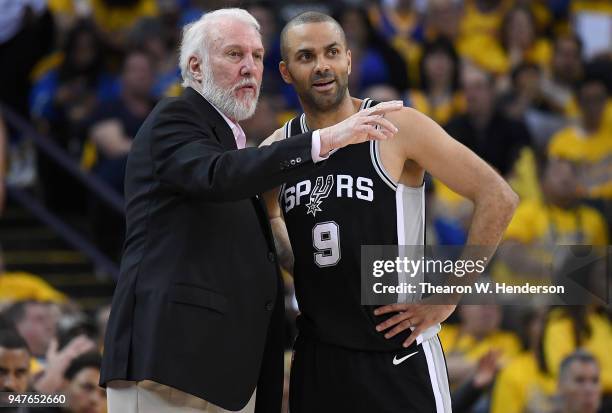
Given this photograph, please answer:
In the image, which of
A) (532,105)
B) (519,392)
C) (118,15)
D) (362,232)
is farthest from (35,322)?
(532,105)

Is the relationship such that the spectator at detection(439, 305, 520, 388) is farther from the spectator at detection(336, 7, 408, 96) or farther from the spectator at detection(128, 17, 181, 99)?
the spectator at detection(128, 17, 181, 99)

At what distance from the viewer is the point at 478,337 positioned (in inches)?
315

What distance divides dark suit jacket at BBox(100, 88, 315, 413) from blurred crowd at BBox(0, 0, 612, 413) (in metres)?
2.25

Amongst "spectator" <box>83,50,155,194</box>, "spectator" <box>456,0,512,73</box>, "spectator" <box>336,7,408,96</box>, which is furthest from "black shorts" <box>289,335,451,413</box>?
"spectator" <box>456,0,512,73</box>

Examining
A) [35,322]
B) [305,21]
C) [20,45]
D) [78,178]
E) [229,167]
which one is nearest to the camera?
[229,167]

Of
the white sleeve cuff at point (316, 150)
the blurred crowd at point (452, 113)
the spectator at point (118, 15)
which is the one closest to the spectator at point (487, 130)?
the blurred crowd at point (452, 113)

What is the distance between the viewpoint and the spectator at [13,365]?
5156 mm

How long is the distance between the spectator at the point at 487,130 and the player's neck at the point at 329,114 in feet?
16.8

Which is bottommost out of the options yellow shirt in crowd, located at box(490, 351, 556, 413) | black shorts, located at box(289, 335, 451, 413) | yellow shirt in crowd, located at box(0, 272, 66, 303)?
yellow shirt in crowd, located at box(490, 351, 556, 413)

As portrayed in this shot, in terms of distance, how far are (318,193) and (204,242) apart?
2.34 feet

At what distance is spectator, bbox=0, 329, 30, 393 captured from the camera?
203 inches

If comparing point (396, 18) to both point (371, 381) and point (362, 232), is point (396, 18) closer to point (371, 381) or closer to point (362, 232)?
point (362, 232)

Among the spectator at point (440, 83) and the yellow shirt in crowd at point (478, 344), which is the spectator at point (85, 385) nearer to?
the yellow shirt in crowd at point (478, 344)

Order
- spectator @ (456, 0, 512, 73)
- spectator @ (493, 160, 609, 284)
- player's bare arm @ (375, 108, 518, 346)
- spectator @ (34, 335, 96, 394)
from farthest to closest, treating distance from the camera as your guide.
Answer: spectator @ (456, 0, 512, 73), spectator @ (493, 160, 609, 284), spectator @ (34, 335, 96, 394), player's bare arm @ (375, 108, 518, 346)
